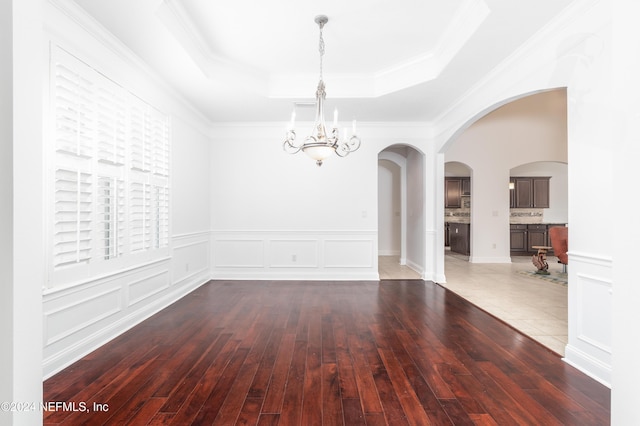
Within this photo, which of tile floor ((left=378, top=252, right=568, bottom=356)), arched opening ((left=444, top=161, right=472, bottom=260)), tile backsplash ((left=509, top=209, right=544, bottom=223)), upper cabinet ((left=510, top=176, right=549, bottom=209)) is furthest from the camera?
arched opening ((left=444, top=161, right=472, bottom=260))

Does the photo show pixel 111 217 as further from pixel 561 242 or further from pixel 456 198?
pixel 456 198

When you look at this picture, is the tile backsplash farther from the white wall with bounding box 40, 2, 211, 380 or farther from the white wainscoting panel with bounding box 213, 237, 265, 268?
the white wall with bounding box 40, 2, 211, 380

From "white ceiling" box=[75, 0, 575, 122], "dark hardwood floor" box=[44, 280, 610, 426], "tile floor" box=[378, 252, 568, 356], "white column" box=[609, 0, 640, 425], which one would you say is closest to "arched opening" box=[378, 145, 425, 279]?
"tile floor" box=[378, 252, 568, 356]

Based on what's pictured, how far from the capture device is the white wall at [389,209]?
363 inches

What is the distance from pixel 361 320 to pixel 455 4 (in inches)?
128

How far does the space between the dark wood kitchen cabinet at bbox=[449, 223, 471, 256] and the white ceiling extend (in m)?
4.91

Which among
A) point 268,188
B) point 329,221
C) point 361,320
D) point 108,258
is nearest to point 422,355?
point 361,320

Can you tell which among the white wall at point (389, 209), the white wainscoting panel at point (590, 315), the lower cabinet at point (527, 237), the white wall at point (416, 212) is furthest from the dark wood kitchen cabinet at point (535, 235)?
the white wainscoting panel at point (590, 315)

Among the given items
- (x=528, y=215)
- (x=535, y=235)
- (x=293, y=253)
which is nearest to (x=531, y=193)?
(x=528, y=215)

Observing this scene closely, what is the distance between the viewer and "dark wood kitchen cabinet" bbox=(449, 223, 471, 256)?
28.4 feet

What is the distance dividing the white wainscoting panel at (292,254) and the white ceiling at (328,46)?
2.16m

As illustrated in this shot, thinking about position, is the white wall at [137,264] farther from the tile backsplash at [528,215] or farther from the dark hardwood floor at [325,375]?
the tile backsplash at [528,215]

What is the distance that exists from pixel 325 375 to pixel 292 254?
3449 mm

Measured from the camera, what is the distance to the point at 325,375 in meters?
2.29
